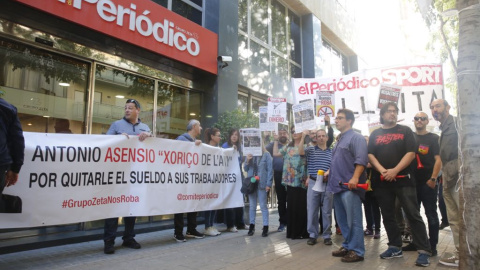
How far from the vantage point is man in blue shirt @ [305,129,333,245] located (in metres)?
5.77

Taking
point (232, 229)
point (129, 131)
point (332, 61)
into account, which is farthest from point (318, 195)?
point (332, 61)

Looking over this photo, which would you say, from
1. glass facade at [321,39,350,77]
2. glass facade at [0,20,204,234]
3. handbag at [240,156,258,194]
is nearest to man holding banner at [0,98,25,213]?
glass facade at [0,20,204,234]

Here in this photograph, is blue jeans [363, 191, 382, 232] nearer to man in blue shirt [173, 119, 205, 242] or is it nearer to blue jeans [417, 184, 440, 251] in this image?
blue jeans [417, 184, 440, 251]

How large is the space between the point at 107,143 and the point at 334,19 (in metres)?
15.0

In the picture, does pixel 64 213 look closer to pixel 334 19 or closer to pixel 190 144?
pixel 190 144

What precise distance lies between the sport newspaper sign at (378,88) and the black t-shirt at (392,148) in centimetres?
223

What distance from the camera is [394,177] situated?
451cm

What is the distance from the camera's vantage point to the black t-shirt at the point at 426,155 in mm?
5121

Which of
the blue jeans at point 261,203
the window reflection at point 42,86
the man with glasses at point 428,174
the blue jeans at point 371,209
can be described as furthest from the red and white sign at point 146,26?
the man with glasses at point 428,174

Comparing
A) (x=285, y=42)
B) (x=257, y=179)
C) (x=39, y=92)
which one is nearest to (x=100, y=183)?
(x=39, y=92)

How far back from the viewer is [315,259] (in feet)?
15.5

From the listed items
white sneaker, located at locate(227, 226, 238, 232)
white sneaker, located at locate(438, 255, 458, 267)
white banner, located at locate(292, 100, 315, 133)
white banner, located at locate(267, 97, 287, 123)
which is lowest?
white sneaker, located at locate(227, 226, 238, 232)

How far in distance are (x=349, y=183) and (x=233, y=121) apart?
4.27m

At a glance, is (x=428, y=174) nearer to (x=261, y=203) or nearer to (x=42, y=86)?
(x=261, y=203)
